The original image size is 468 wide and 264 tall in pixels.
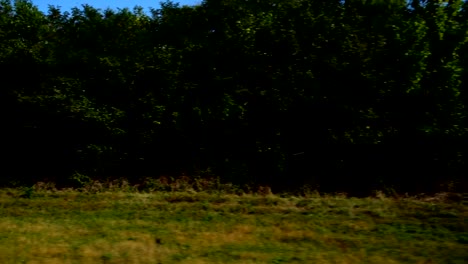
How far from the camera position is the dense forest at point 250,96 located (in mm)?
17984

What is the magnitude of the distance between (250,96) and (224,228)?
7.78 meters

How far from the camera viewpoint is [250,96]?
19.1 metres

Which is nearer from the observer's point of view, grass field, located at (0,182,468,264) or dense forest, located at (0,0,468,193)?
grass field, located at (0,182,468,264)

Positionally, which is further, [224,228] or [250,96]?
[250,96]

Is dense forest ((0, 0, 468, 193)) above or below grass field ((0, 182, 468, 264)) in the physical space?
above

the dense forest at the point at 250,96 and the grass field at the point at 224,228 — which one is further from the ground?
the dense forest at the point at 250,96

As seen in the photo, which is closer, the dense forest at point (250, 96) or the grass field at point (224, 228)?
the grass field at point (224, 228)

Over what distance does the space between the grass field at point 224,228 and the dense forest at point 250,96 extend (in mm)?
2285

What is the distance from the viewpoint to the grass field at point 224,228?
9.95 metres

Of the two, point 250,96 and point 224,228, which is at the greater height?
point 250,96

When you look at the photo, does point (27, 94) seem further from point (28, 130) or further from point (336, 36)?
point (336, 36)

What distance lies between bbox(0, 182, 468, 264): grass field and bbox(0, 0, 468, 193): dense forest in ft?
7.50

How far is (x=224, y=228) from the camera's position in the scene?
12281mm

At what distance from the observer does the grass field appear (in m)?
9.95
